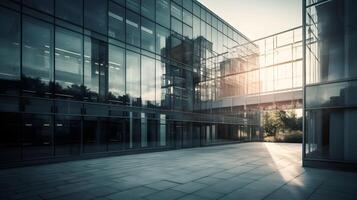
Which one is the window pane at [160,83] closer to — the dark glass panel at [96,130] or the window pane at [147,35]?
the window pane at [147,35]

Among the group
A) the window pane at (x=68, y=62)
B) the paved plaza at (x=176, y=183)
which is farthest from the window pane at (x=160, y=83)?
the paved plaza at (x=176, y=183)

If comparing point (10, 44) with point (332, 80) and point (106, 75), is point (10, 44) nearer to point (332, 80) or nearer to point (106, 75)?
point (106, 75)

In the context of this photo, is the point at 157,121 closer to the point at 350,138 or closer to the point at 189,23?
the point at 189,23

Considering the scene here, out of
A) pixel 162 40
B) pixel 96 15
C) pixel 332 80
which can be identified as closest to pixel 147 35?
pixel 162 40

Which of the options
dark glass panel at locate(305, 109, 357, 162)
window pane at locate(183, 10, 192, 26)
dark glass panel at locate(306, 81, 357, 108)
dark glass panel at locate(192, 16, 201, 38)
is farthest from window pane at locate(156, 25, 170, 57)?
dark glass panel at locate(305, 109, 357, 162)

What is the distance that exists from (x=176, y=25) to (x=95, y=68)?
1096 cm

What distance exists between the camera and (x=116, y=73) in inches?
736

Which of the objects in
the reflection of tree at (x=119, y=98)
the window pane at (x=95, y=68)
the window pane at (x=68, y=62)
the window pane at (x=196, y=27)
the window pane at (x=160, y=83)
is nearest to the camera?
the window pane at (x=68, y=62)

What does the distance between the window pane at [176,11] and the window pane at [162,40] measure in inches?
92.3

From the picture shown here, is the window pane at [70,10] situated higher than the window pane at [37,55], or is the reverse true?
the window pane at [70,10]

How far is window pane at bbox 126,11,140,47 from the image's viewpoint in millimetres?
19828

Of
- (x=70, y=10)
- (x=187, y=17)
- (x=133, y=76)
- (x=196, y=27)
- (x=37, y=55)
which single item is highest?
(x=187, y=17)

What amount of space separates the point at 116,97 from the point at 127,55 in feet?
12.4

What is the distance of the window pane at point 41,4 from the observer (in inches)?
557
